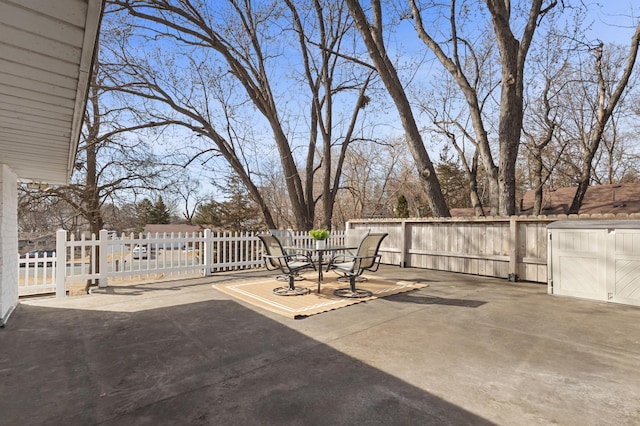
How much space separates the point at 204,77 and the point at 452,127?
10.6 meters

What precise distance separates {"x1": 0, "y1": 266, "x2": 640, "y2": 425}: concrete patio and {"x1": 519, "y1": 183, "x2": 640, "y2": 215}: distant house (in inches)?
512

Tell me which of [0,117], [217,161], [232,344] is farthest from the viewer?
[217,161]

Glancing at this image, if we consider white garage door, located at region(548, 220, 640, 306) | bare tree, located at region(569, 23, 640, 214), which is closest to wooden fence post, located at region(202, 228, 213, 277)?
white garage door, located at region(548, 220, 640, 306)

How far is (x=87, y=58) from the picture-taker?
184 cm

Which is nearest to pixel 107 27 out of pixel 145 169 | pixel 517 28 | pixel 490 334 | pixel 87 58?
pixel 145 169

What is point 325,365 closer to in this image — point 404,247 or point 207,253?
point 207,253

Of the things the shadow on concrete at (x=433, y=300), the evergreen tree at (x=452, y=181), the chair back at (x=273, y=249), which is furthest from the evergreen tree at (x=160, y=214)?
the shadow on concrete at (x=433, y=300)

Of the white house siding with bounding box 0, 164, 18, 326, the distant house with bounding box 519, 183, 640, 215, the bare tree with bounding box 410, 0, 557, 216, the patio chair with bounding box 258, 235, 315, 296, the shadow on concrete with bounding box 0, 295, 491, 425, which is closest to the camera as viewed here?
the shadow on concrete with bounding box 0, 295, 491, 425

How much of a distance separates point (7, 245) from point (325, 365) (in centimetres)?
460

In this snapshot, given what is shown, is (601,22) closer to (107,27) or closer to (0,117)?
(0,117)

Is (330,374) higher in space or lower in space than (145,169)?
lower

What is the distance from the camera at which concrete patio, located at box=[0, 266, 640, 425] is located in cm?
191

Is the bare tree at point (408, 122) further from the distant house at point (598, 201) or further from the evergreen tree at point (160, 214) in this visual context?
the evergreen tree at point (160, 214)

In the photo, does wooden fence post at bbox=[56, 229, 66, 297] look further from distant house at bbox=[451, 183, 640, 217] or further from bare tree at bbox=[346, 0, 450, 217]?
distant house at bbox=[451, 183, 640, 217]
